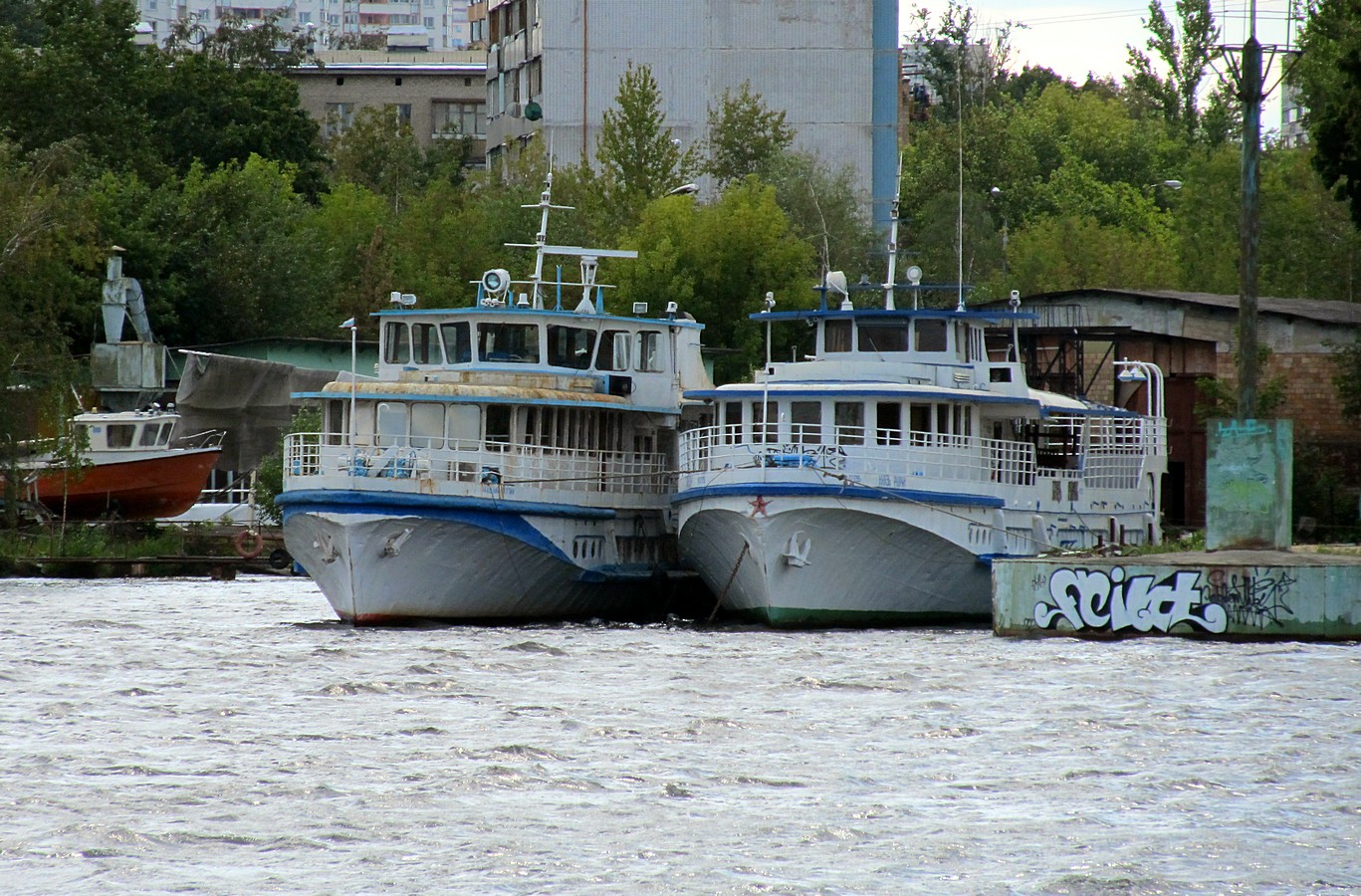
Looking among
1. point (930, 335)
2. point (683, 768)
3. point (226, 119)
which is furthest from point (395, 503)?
point (226, 119)

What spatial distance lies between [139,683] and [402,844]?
1041 centimetres

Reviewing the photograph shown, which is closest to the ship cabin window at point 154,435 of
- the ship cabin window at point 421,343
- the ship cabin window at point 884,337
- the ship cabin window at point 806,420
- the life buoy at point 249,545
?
the life buoy at point 249,545

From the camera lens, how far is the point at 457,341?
3781 centimetres

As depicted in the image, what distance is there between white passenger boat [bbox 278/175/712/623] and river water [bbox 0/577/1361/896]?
10.8 ft

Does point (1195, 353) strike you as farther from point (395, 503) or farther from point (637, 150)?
point (395, 503)

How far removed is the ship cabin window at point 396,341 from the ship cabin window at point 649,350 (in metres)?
4.19

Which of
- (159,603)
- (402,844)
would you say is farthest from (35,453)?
(402,844)

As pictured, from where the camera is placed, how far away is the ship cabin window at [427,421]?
35.3m

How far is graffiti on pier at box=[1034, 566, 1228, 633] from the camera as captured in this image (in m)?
29.6

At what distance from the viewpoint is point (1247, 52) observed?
31.3m

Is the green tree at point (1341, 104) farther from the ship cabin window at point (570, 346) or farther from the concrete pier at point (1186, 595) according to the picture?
the ship cabin window at point (570, 346)

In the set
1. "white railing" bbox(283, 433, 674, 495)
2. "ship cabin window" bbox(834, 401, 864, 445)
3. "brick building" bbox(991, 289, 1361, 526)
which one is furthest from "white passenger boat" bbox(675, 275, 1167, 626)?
"brick building" bbox(991, 289, 1361, 526)

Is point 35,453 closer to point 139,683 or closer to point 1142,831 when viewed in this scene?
point 139,683

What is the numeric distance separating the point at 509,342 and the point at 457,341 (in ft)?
2.97
